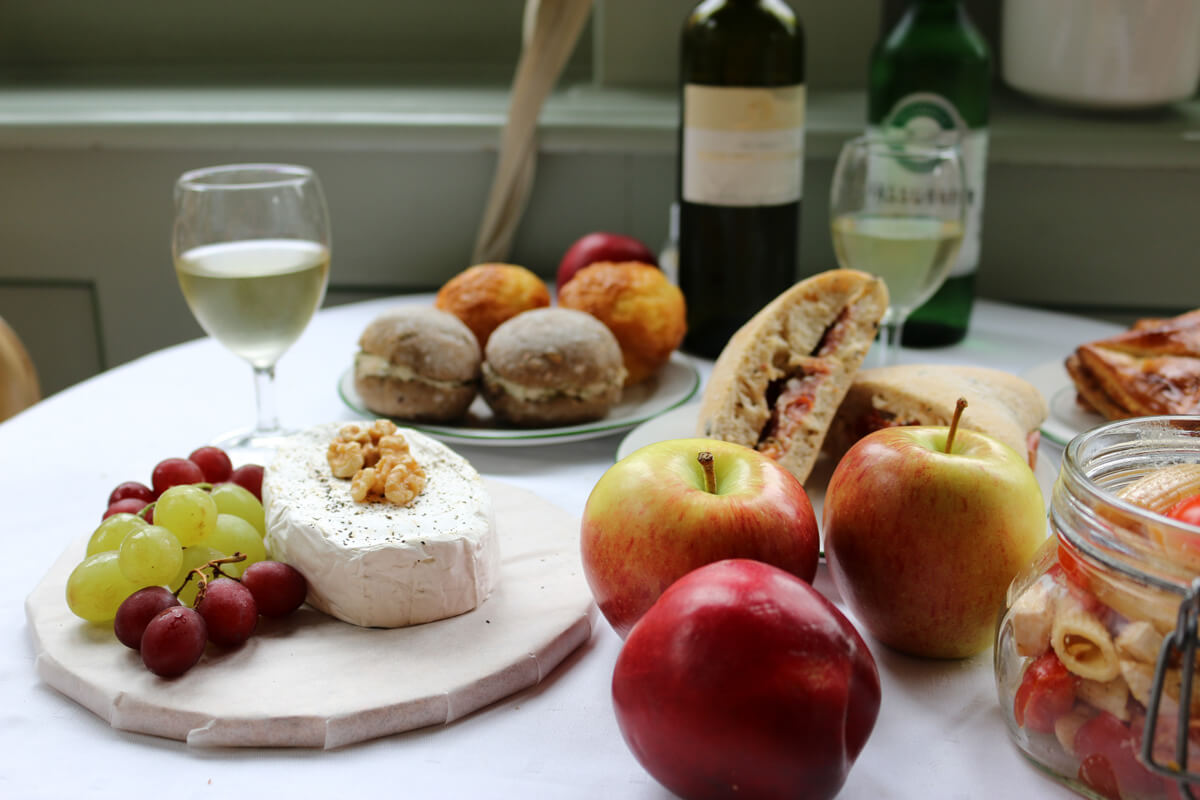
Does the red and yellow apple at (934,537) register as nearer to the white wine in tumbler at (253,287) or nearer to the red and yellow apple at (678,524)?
the red and yellow apple at (678,524)

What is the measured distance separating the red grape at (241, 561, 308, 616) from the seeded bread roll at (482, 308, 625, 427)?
1.29 ft

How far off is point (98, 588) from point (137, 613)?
4 centimetres

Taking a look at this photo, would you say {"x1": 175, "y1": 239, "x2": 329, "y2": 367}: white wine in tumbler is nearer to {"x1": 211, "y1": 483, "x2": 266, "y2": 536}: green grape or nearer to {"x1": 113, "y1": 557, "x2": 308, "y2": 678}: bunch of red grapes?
{"x1": 211, "y1": 483, "x2": 266, "y2": 536}: green grape

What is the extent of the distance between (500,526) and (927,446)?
1.09 ft

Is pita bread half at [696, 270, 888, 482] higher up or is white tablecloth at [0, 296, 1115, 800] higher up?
pita bread half at [696, 270, 888, 482]

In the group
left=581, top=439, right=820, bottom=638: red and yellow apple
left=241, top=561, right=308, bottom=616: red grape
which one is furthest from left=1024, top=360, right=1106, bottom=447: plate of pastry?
left=241, top=561, right=308, bottom=616: red grape

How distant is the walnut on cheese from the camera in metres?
0.75

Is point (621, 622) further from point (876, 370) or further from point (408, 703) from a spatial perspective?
point (876, 370)

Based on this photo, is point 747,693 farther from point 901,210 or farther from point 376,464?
point 901,210

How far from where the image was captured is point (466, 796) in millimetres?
567

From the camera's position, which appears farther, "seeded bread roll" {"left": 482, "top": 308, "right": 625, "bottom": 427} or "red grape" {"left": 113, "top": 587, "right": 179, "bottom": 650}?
"seeded bread roll" {"left": 482, "top": 308, "right": 625, "bottom": 427}

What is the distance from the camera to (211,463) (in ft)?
2.85

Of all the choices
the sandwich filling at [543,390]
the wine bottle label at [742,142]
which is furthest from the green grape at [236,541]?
the wine bottle label at [742,142]

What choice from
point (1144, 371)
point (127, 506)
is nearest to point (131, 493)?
point (127, 506)
